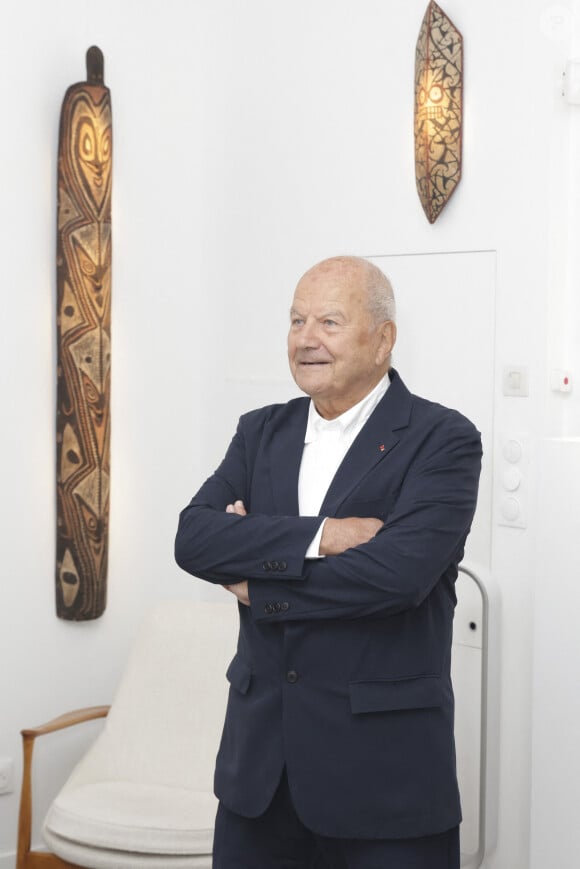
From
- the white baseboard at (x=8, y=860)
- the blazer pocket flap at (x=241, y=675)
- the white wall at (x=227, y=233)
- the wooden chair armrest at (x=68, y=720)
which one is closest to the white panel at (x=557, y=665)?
the white wall at (x=227, y=233)

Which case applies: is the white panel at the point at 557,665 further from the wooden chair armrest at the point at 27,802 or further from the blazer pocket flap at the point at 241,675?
the wooden chair armrest at the point at 27,802

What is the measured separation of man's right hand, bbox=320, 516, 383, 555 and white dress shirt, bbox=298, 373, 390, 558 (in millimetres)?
93

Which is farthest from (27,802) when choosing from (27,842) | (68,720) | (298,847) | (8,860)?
(298,847)

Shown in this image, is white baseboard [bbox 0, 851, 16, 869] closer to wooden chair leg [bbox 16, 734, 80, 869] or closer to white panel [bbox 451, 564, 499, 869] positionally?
wooden chair leg [bbox 16, 734, 80, 869]

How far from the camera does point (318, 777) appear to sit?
6.00 feet

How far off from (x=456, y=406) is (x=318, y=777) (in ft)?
4.68

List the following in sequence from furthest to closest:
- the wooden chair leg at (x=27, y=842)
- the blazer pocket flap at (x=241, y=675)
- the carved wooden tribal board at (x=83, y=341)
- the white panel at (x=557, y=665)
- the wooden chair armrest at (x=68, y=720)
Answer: the carved wooden tribal board at (x=83, y=341), the wooden chair armrest at (x=68, y=720), the wooden chair leg at (x=27, y=842), the white panel at (x=557, y=665), the blazer pocket flap at (x=241, y=675)

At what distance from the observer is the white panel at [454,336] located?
2979 millimetres

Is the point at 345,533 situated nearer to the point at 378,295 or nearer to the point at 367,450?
the point at 367,450

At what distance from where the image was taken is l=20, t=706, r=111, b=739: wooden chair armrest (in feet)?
10.00

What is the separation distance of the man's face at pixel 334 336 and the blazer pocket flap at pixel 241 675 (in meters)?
0.49

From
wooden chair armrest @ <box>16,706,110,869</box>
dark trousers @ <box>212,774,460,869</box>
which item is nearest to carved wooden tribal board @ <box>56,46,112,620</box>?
wooden chair armrest @ <box>16,706,110,869</box>

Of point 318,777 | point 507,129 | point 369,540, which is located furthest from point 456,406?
point 318,777

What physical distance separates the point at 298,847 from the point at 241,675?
0.30 meters
